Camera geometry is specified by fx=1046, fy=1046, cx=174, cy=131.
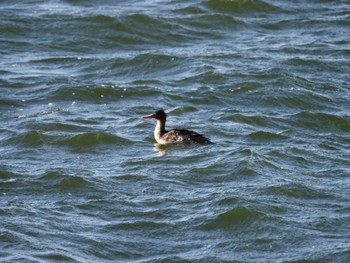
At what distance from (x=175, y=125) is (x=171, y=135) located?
50.9 inches

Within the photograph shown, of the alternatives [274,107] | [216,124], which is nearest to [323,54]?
[274,107]

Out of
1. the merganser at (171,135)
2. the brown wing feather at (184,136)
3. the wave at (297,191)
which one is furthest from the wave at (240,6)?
the wave at (297,191)

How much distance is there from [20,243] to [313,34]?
11.6m

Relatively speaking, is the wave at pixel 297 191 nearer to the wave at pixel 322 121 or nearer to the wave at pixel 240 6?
the wave at pixel 322 121

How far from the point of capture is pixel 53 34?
2159cm

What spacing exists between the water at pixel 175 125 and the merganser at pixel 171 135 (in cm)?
15

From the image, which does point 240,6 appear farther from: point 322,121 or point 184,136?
point 184,136

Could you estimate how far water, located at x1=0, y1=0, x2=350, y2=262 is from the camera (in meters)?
11.9

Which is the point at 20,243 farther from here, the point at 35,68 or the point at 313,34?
the point at 313,34

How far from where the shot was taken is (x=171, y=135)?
15672 millimetres

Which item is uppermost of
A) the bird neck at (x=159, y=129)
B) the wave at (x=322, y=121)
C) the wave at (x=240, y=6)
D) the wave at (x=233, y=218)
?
the wave at (x=240, y=6)

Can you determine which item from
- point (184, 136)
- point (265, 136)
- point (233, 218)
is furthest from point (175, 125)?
point (233, 218)

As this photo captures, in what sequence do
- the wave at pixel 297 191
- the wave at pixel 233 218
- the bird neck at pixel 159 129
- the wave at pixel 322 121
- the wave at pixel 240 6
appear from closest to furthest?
the wave at pixel 233 218 < the wave at pixel 297 191 < the bird neck at pixel 159 129 < the wave at pixel 322 121 < the wave at pixel 240 6

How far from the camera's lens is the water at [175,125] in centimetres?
1188
